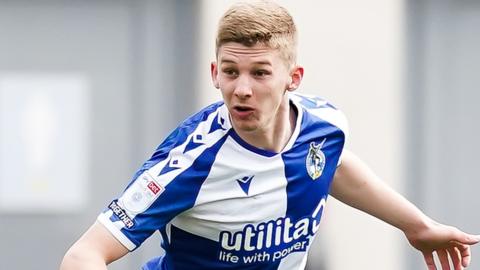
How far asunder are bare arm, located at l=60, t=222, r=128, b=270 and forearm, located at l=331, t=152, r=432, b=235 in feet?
2.86

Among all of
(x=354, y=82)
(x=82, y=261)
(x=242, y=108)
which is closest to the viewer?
(x=82, y=261)

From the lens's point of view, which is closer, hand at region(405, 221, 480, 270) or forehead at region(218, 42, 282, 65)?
forehead at region(218, 42, 282, 65)

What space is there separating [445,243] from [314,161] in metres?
0.66

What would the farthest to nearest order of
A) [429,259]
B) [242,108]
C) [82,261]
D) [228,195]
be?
[429,259] → [228,195] → [242,108] → [82,261]

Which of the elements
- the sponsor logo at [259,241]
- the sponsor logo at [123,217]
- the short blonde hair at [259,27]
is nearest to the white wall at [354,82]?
the sponsor logo at [259,241]

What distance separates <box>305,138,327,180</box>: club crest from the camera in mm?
4141

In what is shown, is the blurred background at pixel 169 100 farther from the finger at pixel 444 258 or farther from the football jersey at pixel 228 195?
the football jersey at pixel 228 195

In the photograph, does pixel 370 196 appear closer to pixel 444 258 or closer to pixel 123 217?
pixel 444 258

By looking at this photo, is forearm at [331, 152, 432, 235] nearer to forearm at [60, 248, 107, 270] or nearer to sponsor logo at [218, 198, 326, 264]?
sponsor logo at [218, 198, 326, 264]

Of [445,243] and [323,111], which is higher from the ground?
[323,111]

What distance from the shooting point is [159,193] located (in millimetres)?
3848

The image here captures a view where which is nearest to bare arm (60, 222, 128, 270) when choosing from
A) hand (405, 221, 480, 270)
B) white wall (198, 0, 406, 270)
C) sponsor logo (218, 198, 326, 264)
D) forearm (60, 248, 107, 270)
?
forearm (60, 248, 107, 270)

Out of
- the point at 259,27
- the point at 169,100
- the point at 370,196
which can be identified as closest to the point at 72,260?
the point at 259,27

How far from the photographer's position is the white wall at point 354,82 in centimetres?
732
